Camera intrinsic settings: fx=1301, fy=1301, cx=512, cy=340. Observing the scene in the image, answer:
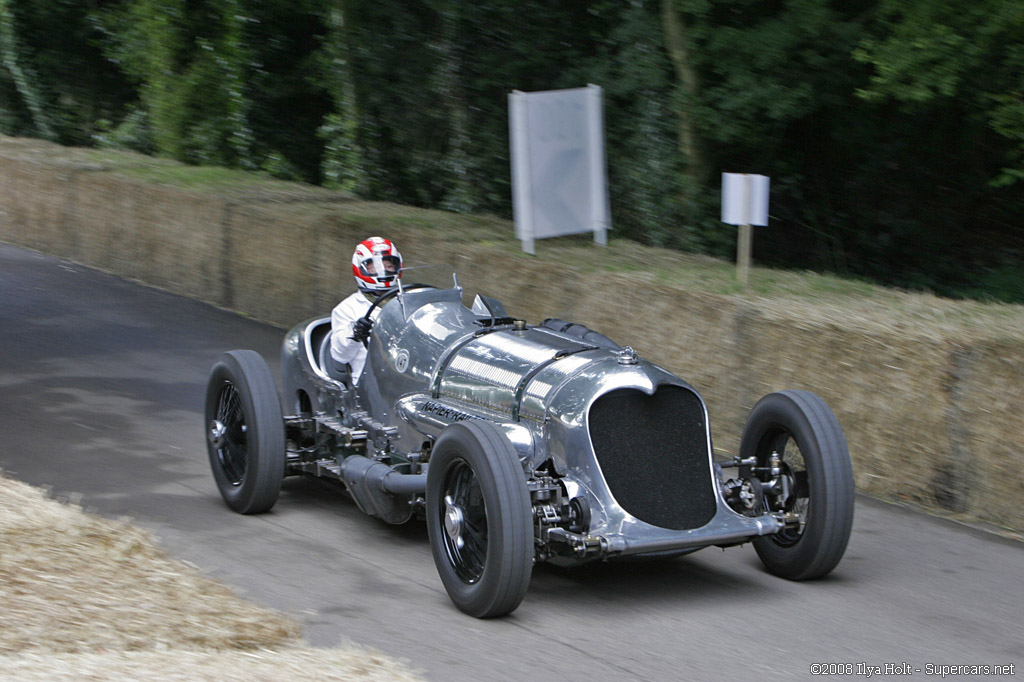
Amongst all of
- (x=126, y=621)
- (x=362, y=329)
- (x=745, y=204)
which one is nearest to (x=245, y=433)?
(x=362, y=329)

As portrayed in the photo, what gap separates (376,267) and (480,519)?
7.68 ft

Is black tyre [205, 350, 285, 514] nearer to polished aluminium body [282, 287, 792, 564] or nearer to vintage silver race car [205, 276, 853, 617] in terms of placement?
vintage silver race car [205, 276, 853, 617]

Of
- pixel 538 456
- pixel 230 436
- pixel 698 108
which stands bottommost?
pixel 230 436

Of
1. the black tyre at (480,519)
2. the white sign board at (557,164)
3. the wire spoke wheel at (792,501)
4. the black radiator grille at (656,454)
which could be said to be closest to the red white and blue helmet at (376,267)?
the black tyre at (480,519)

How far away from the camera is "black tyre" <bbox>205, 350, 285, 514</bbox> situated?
7.39 metres

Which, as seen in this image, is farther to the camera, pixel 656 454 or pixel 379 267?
pixel 379 267

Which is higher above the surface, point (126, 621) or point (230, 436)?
point (230, 436)

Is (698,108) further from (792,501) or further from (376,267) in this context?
(792,501)

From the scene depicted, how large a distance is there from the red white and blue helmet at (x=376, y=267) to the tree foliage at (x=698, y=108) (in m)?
6.38

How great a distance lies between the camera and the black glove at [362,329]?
7.68m

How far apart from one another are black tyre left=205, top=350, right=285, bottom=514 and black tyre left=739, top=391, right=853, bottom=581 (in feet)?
8.71

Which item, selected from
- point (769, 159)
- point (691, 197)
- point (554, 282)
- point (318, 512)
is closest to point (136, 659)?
point (318, 512)

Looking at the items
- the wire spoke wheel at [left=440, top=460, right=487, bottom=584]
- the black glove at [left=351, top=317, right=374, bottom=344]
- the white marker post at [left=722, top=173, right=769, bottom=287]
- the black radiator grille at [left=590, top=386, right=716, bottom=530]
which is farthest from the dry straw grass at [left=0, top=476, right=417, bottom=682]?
Answer: the white marker post at [left=722, top=173, right=769, bottom=287]

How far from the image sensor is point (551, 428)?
632 cm
